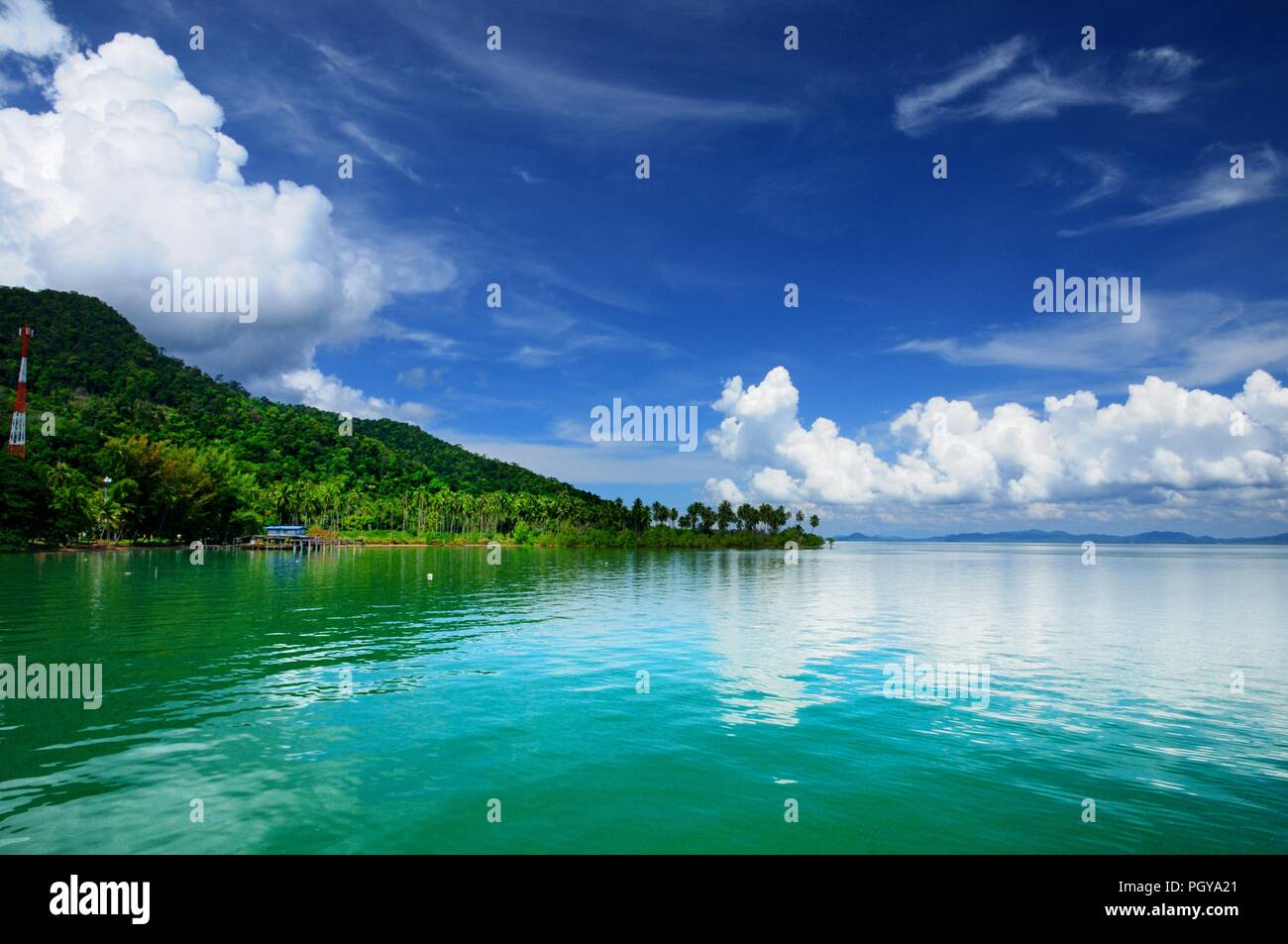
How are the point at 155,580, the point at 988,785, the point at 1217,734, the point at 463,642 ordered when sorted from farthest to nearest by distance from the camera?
the point at 155,580
the point at 463,642
the point at 1217,734
the point at 988,785

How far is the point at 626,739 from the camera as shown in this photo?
19.4m

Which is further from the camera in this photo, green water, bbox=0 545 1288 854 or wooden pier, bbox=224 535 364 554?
wooden pier, bbox=224 535 364 554

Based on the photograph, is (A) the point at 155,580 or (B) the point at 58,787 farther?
(A) the point at 155,580

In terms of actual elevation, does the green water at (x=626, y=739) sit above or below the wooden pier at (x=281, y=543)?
above

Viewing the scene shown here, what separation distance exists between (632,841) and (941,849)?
5.69 metres

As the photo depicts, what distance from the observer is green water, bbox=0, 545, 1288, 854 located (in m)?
13.4

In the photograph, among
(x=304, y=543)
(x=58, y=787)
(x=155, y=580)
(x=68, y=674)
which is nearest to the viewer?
(x=58, y=787)

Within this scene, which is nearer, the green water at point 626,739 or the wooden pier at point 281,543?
the green water at point 626,739

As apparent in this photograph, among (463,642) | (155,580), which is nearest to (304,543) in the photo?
(155,580)

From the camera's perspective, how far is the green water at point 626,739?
13.4m

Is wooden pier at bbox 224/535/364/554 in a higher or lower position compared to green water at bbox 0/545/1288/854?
lower
